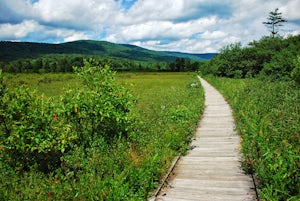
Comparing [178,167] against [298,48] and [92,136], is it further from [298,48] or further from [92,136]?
[298,48]

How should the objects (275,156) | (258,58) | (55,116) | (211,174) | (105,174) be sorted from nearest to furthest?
(275,156) < (105,174) < (211,174) < (55,116) < (258,58)

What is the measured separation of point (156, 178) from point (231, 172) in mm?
1556

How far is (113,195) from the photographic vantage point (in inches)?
169

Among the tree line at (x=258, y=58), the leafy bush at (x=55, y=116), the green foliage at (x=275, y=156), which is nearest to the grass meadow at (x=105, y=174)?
the leafy bush at (x=55, y=116)

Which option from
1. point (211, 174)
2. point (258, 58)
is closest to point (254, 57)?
point (258, 58)

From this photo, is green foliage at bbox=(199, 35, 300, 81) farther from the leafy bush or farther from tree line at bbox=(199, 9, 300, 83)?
the leafy bush

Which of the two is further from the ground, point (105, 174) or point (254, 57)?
point (254, 57)

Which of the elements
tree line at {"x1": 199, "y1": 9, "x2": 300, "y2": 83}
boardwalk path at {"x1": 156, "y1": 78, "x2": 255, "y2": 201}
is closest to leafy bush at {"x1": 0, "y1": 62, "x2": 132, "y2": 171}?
boardwalk path at {"x1": 156, "y1": 78, "x2": 255, "y2": 201}

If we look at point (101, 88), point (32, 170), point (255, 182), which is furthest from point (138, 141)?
point (255, 182)

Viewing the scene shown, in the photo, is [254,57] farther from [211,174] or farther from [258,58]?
[211,174]

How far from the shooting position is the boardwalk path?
453 cm

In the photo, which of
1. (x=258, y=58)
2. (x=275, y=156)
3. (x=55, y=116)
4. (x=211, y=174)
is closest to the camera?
(x=275, y=156)

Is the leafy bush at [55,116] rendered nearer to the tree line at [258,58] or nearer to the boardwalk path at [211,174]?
the boardwalk path at [211,174]

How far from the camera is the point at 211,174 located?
17.7ft
